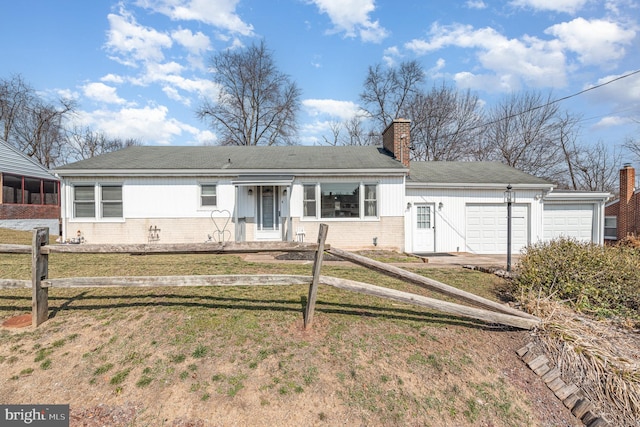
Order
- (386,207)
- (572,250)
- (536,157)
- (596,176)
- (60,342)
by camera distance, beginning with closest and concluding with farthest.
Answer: (60,342) → (572,250) → (386,207) → (536,157) → (596,176)

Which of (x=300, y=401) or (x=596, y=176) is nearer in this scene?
(x=300, y=401)

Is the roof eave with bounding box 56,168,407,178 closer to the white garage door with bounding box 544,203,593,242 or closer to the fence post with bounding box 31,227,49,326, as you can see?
the white garage door with bounding box 544,203,593,242

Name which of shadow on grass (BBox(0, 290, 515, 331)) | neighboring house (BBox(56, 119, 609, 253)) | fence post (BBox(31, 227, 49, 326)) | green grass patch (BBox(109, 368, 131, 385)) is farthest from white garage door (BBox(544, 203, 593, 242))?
fence post (BBox(31, 227, 49, 326))

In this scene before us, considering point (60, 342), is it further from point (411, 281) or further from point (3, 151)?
point (3, 151)

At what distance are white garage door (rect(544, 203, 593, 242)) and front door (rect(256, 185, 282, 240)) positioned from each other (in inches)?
448

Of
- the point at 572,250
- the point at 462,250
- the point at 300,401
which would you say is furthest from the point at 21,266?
the point at 462,250

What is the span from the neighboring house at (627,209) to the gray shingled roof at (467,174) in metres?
5.32

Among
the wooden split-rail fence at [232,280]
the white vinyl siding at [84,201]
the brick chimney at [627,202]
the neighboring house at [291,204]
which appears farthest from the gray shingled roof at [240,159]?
the brick chimney at [627,202]

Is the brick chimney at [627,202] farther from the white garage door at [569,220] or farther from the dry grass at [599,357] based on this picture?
the dry grass at [599,357]

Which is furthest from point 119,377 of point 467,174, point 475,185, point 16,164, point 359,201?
point 16,164

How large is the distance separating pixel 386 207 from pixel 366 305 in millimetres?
7291

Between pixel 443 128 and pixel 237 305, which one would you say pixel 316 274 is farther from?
pixel 443 128

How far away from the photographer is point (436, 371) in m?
3.38

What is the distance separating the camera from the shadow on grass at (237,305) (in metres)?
4.32
